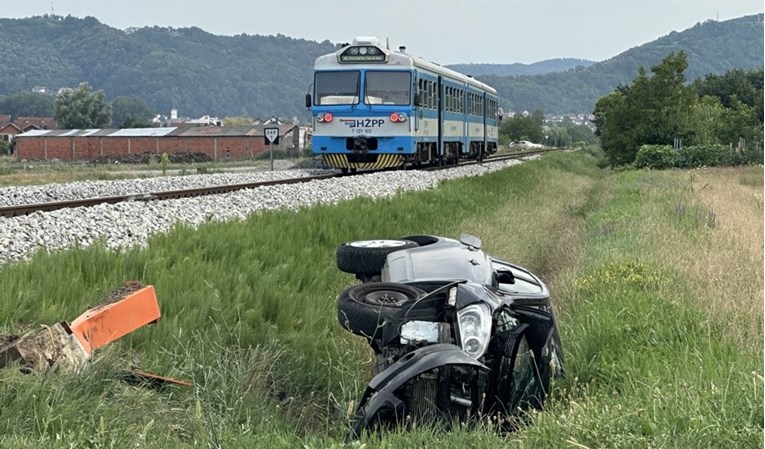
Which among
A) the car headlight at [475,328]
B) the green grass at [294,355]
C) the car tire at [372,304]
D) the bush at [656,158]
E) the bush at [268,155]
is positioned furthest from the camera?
the bush at [268,155]

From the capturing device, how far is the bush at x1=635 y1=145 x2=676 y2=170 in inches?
1555

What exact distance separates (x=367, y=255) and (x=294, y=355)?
2.84 ft

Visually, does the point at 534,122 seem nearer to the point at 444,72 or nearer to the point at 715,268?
the point at 444,72

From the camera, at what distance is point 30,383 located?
3.68 metres

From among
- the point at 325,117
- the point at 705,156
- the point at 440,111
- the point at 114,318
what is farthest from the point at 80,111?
the point at 114,318

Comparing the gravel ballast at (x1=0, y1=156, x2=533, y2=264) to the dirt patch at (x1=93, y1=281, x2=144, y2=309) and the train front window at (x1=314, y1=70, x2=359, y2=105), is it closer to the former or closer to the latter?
the dirt patch at (x1=93, y1=281, x2=144, y2=309)

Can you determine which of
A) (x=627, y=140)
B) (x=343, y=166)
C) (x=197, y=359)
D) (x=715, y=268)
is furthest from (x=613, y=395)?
(x=627, y=140)

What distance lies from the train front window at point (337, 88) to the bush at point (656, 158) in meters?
21.3

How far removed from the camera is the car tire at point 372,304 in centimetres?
417

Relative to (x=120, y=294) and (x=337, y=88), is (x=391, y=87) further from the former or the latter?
(x=120, y=294)

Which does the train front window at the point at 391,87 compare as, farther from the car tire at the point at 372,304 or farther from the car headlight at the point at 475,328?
the car headlight at the point at 475,328

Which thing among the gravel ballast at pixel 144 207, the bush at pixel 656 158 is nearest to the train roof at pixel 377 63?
the gravel ballast at pixel 144 207

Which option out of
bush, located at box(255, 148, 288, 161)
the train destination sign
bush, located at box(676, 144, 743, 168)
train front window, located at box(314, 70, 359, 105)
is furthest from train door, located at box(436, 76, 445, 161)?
bush, located at box(255, 148, 288, 161)

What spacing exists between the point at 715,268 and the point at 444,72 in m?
18.7
